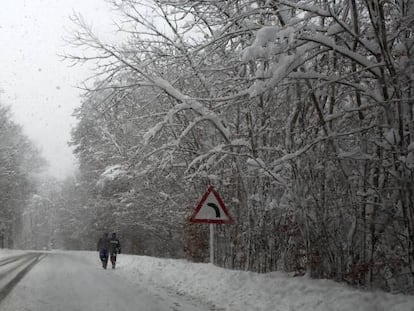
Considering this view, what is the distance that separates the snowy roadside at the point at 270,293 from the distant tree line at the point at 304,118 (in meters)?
0.82

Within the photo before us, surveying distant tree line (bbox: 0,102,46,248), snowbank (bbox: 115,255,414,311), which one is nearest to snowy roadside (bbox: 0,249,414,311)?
snowbank (bbox: 115,255,414,311)

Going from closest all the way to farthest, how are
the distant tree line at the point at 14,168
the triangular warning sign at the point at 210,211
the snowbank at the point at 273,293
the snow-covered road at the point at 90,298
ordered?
the snowbank at the point at 273,293 < the snow-covered road at the point at 90,298 < the triangular warning sign at the point at 210,211 < the distant tree line at the point at 14,168

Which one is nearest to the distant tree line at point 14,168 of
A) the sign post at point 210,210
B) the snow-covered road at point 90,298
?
the snow-covered road at point 90,298

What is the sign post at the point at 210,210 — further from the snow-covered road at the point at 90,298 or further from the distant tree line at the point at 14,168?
the distant tree line at the point at 14,168

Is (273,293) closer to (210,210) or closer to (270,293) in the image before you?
(270,293)

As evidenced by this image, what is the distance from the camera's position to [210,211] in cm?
Result: 1091

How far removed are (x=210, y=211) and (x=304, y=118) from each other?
122 inches

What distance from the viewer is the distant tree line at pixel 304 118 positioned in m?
6.33

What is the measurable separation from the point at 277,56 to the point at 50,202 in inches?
3268

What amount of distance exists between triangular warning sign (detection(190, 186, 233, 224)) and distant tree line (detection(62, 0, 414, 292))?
0.82m

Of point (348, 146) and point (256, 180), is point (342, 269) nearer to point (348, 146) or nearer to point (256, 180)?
point (348, 146)

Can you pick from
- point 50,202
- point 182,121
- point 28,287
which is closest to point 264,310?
point 28,287

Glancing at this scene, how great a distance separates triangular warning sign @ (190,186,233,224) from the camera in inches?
428

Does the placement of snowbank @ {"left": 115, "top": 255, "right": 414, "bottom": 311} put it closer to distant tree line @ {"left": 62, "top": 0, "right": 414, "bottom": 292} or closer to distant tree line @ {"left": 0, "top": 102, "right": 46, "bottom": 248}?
distant tree line @ {"left": 62, "top": 0, "right": 414, "bottom": 292}
